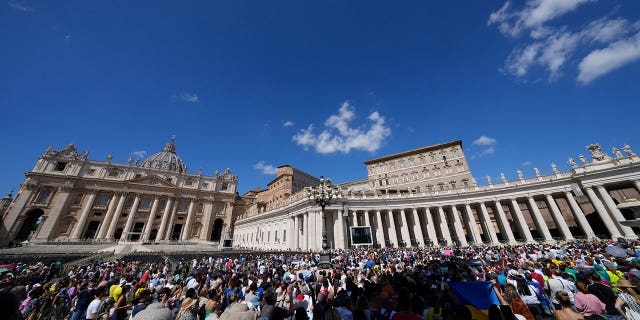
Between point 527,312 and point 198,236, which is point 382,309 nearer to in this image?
point 527,312

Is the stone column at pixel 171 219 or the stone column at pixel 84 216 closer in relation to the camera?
the stone column at pixel 84 216

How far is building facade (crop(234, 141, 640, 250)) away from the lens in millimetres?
25891

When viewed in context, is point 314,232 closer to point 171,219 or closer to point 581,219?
point 581,219

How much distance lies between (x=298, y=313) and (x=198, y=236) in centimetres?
5918

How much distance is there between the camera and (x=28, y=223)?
43969mm

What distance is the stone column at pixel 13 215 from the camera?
38188 mm

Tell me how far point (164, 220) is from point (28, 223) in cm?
2436

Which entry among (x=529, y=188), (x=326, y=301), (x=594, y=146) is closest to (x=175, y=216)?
(x=326, y=301)

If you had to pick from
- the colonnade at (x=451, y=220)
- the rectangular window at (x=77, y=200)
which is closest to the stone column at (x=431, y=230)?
the colonnade at (x=451, y=220)

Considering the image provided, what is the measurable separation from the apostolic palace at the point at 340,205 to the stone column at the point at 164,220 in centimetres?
25

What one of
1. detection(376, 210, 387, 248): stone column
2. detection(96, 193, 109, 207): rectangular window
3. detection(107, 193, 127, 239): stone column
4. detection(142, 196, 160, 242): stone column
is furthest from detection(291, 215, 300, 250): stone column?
detection(96, 193, 109, 207): rectangular window

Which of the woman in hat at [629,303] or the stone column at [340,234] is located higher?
the stone column at [340,234]

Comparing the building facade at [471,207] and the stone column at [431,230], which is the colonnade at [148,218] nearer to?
the building facade at [471,207]

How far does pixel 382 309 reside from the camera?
4570 mm
